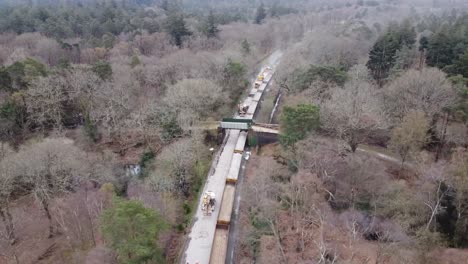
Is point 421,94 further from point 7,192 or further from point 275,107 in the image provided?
point 7,192

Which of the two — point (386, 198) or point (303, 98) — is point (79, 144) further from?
point (386, 198)

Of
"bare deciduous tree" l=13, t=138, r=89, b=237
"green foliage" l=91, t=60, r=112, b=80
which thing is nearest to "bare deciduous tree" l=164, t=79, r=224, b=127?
"green foliage" l=91, t=60, r=112, b=80

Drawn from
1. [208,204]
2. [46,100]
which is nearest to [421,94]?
[208,204]

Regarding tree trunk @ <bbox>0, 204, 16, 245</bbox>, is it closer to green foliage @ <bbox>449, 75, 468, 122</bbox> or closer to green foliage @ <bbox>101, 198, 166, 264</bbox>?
green foliage @ <bbox>101, 198, 166, 264</bbox>

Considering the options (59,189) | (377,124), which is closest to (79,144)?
(59,189)

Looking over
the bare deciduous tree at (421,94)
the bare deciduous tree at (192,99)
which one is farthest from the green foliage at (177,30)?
the bare deciduous tree at (421,94)
